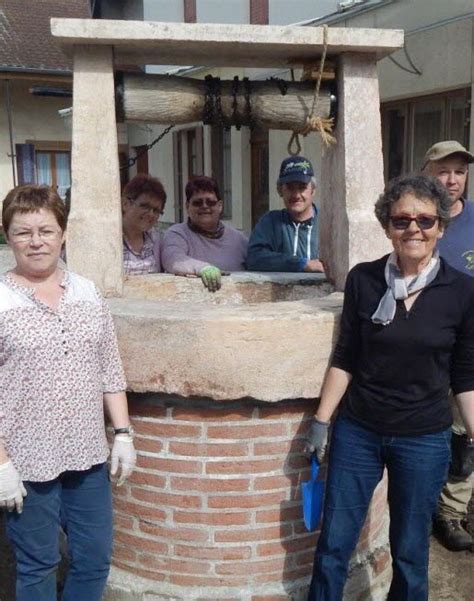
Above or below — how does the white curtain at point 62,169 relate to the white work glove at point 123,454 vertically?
above

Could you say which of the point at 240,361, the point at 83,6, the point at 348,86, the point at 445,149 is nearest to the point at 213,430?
the point at 240,361

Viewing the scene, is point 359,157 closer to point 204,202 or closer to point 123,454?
point 204,202

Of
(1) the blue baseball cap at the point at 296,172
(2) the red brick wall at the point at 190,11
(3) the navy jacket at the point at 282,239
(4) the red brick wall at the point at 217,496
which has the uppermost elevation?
(2) the red brick wall at the point at 190,11

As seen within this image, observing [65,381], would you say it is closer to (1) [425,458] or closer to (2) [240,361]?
(2) [240,361]

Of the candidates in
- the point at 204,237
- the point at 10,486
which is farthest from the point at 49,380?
the point at 204,237

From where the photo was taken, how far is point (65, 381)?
1.95 m

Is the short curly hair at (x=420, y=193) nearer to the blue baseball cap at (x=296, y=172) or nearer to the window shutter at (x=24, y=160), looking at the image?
the blue baseball cap at (x=296, y=172)

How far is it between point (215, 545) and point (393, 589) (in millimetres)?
625

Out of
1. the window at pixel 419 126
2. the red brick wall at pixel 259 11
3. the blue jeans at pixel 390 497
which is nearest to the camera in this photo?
the blue jeans at pixel 390 497

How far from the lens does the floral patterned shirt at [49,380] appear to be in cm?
189

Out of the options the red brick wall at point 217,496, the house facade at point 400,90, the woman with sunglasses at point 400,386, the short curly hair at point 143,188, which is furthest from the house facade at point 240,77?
the red brick wall at point 217,496

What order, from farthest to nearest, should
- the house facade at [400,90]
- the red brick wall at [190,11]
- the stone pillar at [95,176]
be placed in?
the red brick wall at [190,11]
the house facade at [400,90]
the stone pillar at [95,176]

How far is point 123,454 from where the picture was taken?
214cm

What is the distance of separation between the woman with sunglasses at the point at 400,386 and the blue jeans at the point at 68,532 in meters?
0.72
